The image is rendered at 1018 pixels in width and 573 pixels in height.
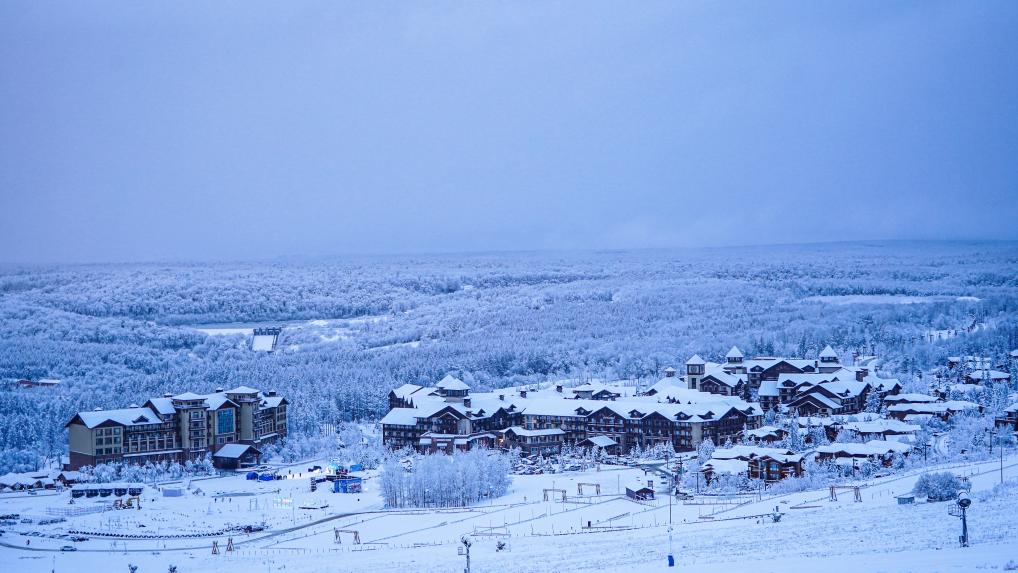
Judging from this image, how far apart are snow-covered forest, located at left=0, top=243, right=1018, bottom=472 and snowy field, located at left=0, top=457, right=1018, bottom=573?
13.1 meters

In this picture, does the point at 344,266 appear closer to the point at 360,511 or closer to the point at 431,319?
the point at 431,319

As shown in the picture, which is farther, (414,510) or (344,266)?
(344,266)

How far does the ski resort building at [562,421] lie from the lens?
47.8 m

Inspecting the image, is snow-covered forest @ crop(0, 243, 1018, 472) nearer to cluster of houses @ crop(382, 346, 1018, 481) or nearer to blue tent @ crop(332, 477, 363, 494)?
cluster of houses @ crop(382, 346, 1018, 481)

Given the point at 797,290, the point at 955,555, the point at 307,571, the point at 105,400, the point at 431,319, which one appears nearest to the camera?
the point at 955,555

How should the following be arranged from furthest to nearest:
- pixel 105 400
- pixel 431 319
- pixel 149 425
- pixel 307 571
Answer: pixel 431 319, pixel 105 400, pixel 149 425, pixel 307 571

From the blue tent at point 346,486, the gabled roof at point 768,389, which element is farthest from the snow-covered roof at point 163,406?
the gabled roof at point 768,389

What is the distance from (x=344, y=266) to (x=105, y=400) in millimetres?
107839

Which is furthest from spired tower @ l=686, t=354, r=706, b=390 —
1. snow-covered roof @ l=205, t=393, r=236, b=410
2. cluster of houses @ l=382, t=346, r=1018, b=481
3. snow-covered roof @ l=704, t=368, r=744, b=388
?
snow-covered roof @ l=205, t=393, r=236, b=410

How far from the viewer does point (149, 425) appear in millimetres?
45562

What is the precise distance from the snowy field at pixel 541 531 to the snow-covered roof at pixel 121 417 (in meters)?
5.30

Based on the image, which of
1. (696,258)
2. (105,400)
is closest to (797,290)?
(696,258)

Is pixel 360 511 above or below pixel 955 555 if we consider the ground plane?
below

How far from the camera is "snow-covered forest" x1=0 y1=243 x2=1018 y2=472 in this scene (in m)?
62.4
